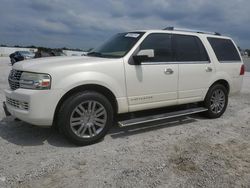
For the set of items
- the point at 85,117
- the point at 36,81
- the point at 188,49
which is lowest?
the point at 85,117

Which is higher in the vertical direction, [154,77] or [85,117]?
[154,77]

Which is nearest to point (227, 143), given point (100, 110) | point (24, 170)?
point (100, 110)

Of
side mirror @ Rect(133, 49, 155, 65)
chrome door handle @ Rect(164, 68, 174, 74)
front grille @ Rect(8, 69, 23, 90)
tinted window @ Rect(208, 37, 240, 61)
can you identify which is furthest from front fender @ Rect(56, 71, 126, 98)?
tinted window @ Rect(208, 37, 240, 61)

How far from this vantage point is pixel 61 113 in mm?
4164

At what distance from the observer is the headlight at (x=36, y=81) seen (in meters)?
4.01

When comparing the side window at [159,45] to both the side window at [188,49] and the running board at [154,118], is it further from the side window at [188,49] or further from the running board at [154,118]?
the running board at [154,118]

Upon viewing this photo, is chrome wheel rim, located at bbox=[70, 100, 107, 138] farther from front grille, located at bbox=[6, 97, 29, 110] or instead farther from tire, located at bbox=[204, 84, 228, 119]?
tire, located at bbox=[204, 84, 228, 119]

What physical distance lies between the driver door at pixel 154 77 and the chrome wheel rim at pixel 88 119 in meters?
0.61

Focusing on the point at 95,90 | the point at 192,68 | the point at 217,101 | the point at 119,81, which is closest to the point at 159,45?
the point at 192,68

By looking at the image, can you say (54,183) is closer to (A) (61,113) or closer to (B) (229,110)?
(A) (61,113)

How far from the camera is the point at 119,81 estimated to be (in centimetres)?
462

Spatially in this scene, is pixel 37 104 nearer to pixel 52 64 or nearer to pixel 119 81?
pixel 52 64

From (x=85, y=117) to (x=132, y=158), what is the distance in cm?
102

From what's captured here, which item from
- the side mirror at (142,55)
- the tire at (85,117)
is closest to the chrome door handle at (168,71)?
the side mirror at (142,55)
